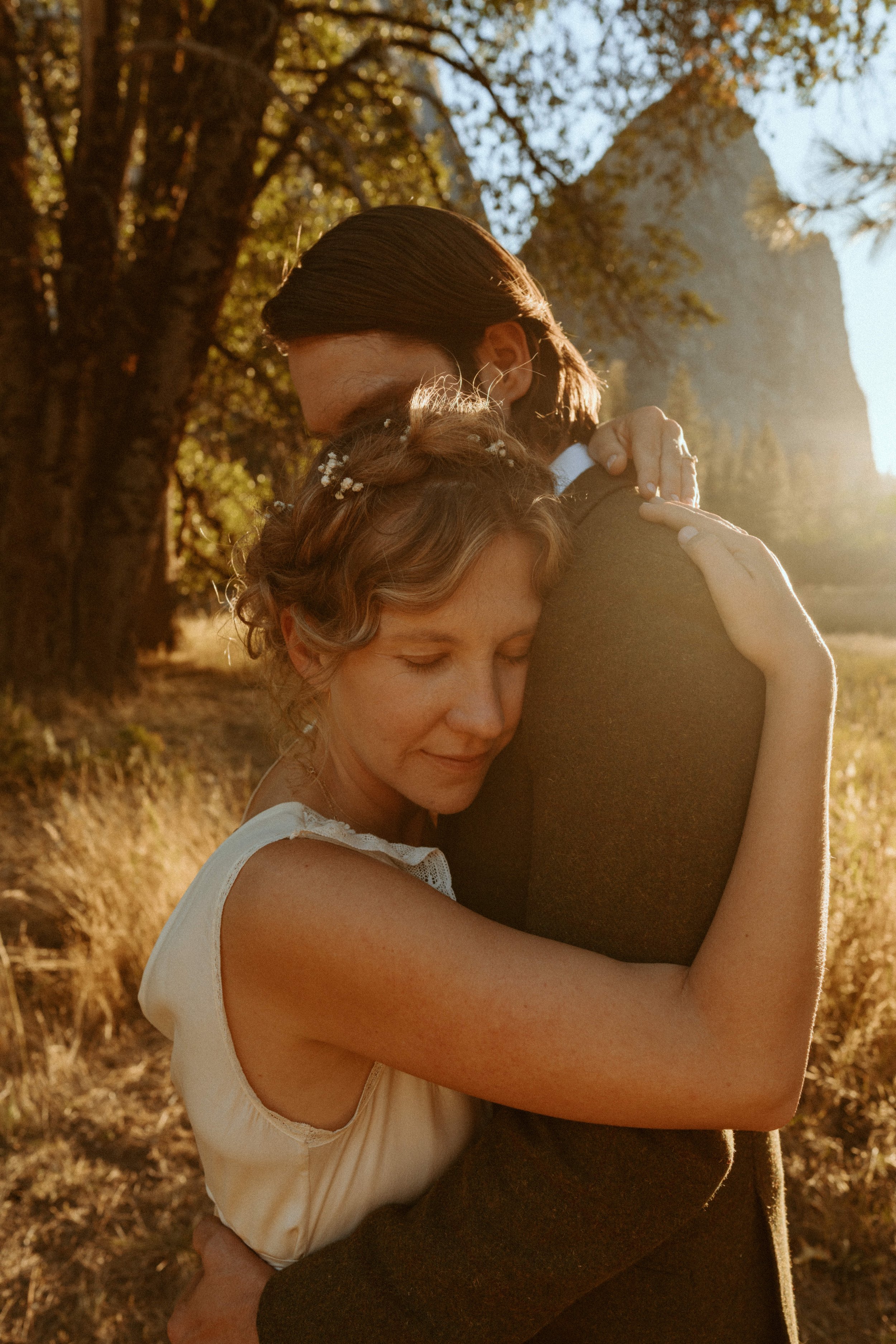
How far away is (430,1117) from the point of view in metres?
1.37

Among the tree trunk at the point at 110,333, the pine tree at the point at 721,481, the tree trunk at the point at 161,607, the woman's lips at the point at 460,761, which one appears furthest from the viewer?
the pine tree at the point at 721,481

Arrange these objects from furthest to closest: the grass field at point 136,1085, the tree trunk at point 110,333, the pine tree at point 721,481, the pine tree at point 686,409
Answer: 1. the pine tree at point 721,481
2. the pine tree at point 686,409
3. the tree trunk at point 110,333
4. the grass field at point 136,1085

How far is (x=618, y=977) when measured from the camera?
41.0 inches

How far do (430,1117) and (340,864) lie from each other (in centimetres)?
50

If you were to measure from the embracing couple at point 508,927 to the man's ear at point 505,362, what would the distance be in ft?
0.52

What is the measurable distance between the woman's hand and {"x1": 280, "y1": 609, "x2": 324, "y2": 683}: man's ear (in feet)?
2.16

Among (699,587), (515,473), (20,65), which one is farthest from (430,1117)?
(20,65)

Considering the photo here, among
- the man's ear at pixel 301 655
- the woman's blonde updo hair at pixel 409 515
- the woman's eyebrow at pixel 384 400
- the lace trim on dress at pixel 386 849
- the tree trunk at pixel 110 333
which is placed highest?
the tree trunk at pixel 110 333

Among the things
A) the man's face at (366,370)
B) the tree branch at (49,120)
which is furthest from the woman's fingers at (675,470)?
the tree branch at (49,120)

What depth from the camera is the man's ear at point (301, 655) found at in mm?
1526

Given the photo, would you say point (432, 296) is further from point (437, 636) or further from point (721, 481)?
point (721, 481)

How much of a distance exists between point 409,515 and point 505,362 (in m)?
0.62

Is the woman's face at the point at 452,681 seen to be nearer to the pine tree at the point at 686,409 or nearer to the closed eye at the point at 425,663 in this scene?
the closed eye at the point at 425,663

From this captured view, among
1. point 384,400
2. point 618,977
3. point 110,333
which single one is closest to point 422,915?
point 618,977
